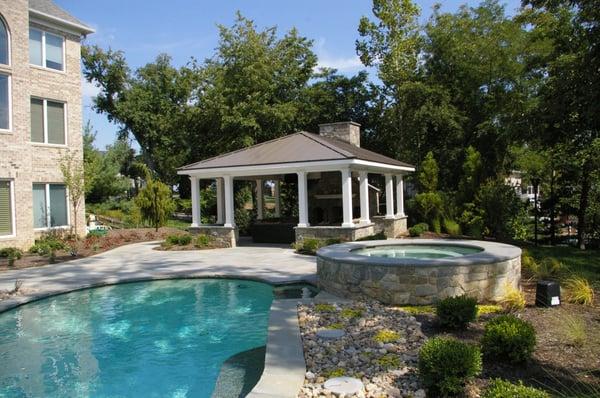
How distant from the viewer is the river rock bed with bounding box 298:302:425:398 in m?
4.61

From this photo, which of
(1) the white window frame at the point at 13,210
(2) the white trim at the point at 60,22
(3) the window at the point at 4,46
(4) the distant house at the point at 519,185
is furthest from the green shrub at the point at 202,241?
(4) the distant house at the point at 519,185

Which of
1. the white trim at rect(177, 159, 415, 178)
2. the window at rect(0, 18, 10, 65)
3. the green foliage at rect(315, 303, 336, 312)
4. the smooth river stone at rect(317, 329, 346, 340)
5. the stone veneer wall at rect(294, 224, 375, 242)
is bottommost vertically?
the smooth river stone at rect(317, 329, 346, 340)

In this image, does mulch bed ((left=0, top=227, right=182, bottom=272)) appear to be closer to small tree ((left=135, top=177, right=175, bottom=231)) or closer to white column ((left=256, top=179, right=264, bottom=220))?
small tree ((left=135, top=177, right=175, bottom=231))

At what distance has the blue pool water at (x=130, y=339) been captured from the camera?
584cm

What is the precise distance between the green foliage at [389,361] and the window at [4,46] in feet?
57.8

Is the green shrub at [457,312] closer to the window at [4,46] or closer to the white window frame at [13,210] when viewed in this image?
the white window frame at [13,210]

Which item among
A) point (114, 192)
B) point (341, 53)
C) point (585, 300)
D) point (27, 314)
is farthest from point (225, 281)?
point (114, 192)

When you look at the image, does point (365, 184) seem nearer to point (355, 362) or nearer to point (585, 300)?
point (585, 300)

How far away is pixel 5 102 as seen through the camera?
55.2 ft

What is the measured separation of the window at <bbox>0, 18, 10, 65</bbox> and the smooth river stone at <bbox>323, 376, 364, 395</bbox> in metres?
17.7

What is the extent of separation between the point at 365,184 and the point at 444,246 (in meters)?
6.18

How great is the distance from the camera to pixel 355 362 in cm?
527

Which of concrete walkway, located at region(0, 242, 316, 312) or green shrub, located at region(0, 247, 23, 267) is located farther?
green shrub, located at region(0, 247, 23, 267)

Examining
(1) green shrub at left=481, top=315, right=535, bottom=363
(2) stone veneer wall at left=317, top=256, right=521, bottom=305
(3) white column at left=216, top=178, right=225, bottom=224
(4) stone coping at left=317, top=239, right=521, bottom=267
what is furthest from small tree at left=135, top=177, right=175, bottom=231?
(1) green shrub at left=481, top=315, right=535, bottom=363
